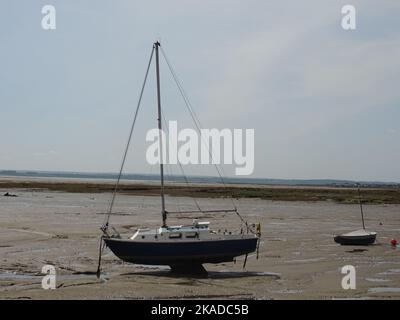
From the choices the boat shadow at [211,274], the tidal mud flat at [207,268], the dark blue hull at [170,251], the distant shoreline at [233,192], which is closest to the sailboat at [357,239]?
the tidal mud flat at [207,268]

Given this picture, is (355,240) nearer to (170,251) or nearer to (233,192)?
(170,251)

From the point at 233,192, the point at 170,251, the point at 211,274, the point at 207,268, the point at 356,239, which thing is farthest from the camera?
the point at 233,192

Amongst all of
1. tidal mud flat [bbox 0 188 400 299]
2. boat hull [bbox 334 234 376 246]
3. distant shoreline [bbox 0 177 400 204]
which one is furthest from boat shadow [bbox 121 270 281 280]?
distant shoreline [bbox 0 177 400 204]

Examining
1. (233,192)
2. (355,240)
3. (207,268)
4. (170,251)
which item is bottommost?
(207,268)

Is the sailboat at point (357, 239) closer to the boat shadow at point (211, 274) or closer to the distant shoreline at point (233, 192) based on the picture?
the boat shadow at point (211, 274)

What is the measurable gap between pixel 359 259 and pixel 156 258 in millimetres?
11852

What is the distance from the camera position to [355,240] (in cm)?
3541

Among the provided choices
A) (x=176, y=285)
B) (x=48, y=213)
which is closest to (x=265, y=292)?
(x=176, y=285)

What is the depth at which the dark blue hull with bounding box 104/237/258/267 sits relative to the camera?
25156 mm

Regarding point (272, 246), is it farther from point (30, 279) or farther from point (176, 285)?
point (30, 279)

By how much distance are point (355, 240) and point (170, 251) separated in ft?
50.3

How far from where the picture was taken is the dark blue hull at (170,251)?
82.5 ft

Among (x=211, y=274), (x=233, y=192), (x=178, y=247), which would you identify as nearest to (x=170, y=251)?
(x=178, y=247)

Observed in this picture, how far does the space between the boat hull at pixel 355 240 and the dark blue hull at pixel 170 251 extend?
1252cm
